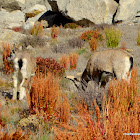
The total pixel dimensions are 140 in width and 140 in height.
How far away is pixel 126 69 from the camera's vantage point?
508 cm

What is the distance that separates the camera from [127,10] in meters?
20.5

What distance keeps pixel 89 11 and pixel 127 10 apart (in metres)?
3.69

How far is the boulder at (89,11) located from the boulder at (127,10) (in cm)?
95

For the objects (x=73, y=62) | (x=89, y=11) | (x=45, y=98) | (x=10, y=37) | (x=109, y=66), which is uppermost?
(x=89, y=11)

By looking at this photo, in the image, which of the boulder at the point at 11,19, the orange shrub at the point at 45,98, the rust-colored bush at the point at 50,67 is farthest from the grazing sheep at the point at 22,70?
the boulder at the point at 11,19

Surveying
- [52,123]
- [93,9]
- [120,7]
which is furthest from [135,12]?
[52,123]

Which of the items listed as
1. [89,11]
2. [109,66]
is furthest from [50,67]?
[89,11]

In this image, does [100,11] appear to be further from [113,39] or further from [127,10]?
[113,39]

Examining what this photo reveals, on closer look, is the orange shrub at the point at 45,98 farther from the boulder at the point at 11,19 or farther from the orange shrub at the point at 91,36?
the boulder at the point at 11,19

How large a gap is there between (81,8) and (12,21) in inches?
403

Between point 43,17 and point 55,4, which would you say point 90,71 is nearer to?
point 55,4

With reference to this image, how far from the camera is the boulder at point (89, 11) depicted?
812 inches

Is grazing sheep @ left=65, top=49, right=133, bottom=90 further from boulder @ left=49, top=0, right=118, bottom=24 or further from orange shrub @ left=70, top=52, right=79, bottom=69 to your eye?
boulder @ left=49, top=0, right=118, bottom=24

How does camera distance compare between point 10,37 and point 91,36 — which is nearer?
point 91,36
